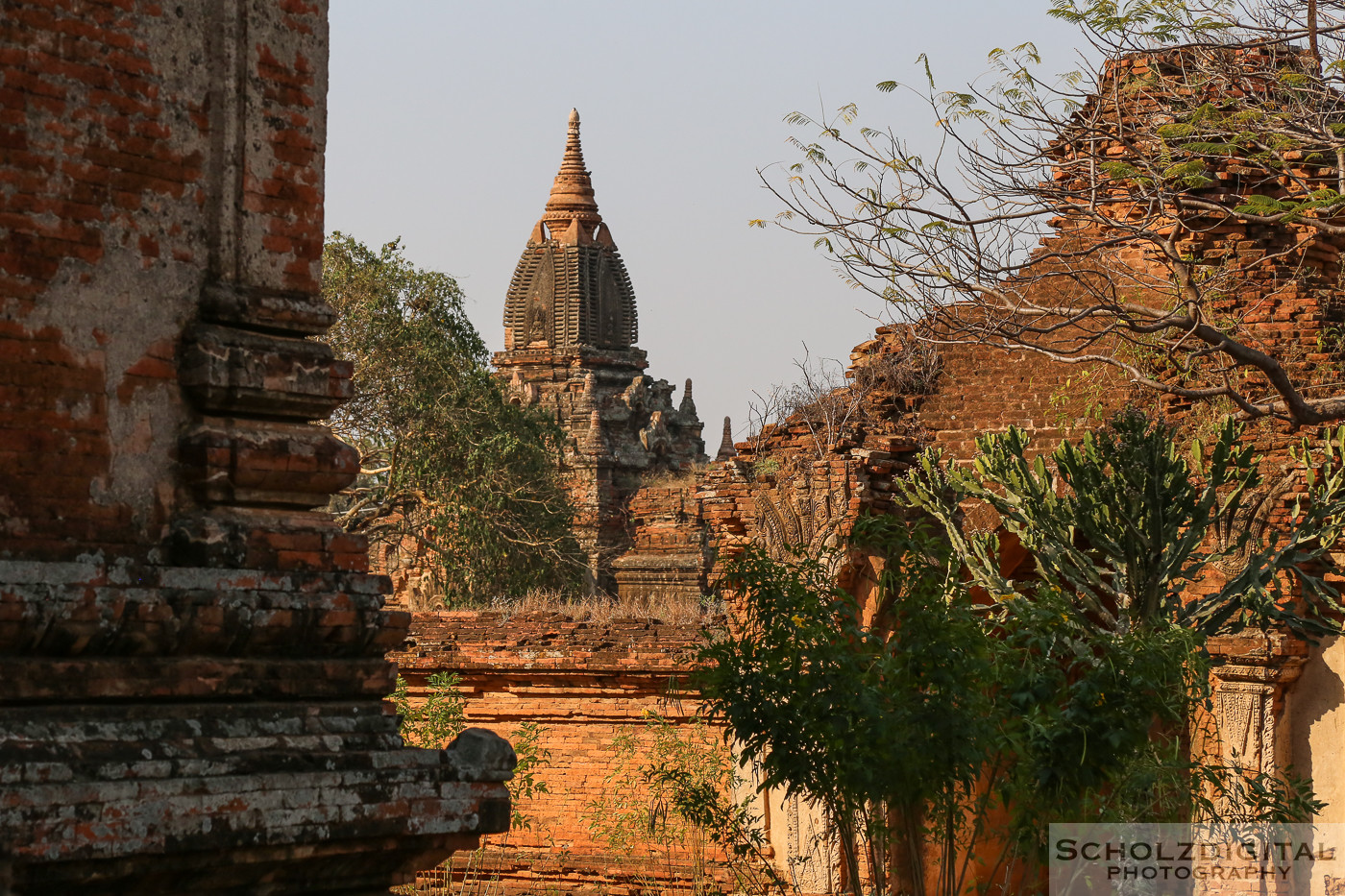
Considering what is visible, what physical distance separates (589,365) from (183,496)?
37097 mm

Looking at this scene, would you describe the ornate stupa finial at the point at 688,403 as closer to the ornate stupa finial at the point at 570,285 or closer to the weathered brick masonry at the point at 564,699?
the ornate stupa finial at the point at 570,285

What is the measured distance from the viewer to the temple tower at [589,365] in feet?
126

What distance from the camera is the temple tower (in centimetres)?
3831

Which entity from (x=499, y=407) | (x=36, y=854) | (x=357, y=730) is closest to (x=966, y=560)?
(x=357, y=730)

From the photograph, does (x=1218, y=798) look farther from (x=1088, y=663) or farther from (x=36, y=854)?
(x=36, y=854)

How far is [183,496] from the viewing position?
4.18m

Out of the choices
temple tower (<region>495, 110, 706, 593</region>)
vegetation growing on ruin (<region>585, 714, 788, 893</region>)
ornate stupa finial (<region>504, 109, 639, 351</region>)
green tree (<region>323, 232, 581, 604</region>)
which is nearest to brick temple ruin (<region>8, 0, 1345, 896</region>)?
vegetation growing on ruin (<region>585, 714, 788, 893</region>)

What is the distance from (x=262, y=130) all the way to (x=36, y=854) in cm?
209

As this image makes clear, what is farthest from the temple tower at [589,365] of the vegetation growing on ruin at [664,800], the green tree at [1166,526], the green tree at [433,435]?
the green tree at [1166,526]

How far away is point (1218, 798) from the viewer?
1119cm

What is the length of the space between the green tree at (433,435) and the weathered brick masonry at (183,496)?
19.4m

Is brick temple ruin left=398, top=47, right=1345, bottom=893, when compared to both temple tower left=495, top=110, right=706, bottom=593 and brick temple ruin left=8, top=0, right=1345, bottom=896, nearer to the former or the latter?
brick temple ruin left=8, top=0, right=1345, bottom=896

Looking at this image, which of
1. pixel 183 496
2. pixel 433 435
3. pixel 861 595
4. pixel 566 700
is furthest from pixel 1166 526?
pixel 433 435

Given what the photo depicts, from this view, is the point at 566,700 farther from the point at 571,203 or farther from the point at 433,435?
the point at 571,203
